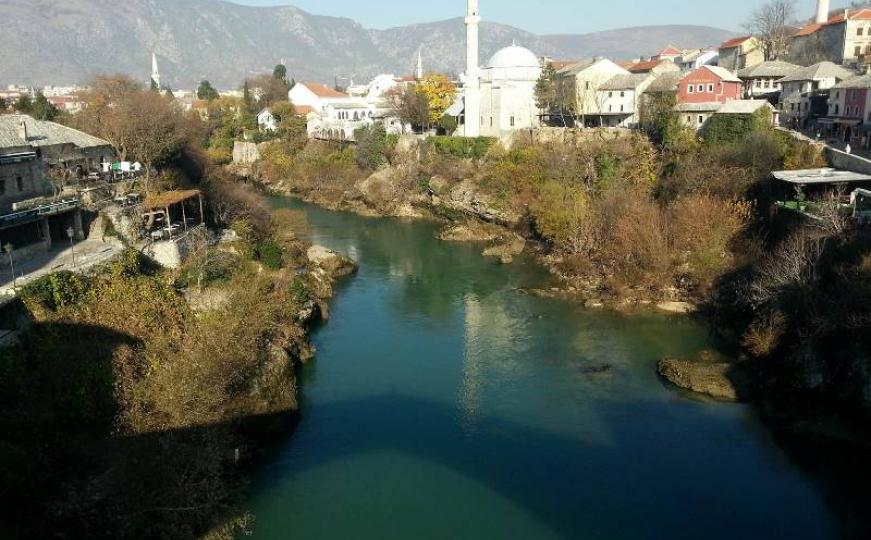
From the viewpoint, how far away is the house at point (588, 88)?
41.9 metres

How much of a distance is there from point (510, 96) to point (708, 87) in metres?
12.5

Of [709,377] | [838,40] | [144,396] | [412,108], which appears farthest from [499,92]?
[144,396]

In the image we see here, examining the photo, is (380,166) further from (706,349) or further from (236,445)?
(236,445)

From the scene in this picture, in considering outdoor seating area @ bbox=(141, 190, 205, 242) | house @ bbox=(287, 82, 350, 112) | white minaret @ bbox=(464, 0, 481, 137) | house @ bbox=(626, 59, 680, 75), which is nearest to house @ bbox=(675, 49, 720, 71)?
house @ bbox=(626, 59, 680, 75)

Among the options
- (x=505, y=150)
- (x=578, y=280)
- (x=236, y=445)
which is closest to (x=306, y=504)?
(x=236, y=445)

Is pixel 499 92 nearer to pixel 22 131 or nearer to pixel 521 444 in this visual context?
pixel 22 131

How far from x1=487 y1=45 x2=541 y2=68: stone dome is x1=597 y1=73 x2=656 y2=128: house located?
542 centimetres

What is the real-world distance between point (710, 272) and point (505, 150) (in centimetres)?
1917

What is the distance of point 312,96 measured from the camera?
6600 cm

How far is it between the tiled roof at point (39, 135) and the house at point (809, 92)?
32.9 m

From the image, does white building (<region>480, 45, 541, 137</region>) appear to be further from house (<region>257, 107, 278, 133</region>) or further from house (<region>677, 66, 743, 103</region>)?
house (<region>257, 107, 278, 133</region>)

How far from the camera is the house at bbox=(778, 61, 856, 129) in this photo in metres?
33.2

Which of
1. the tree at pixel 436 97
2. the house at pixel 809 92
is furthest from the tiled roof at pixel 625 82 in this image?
the tree at pixel 436 97

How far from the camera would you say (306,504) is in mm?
13602
